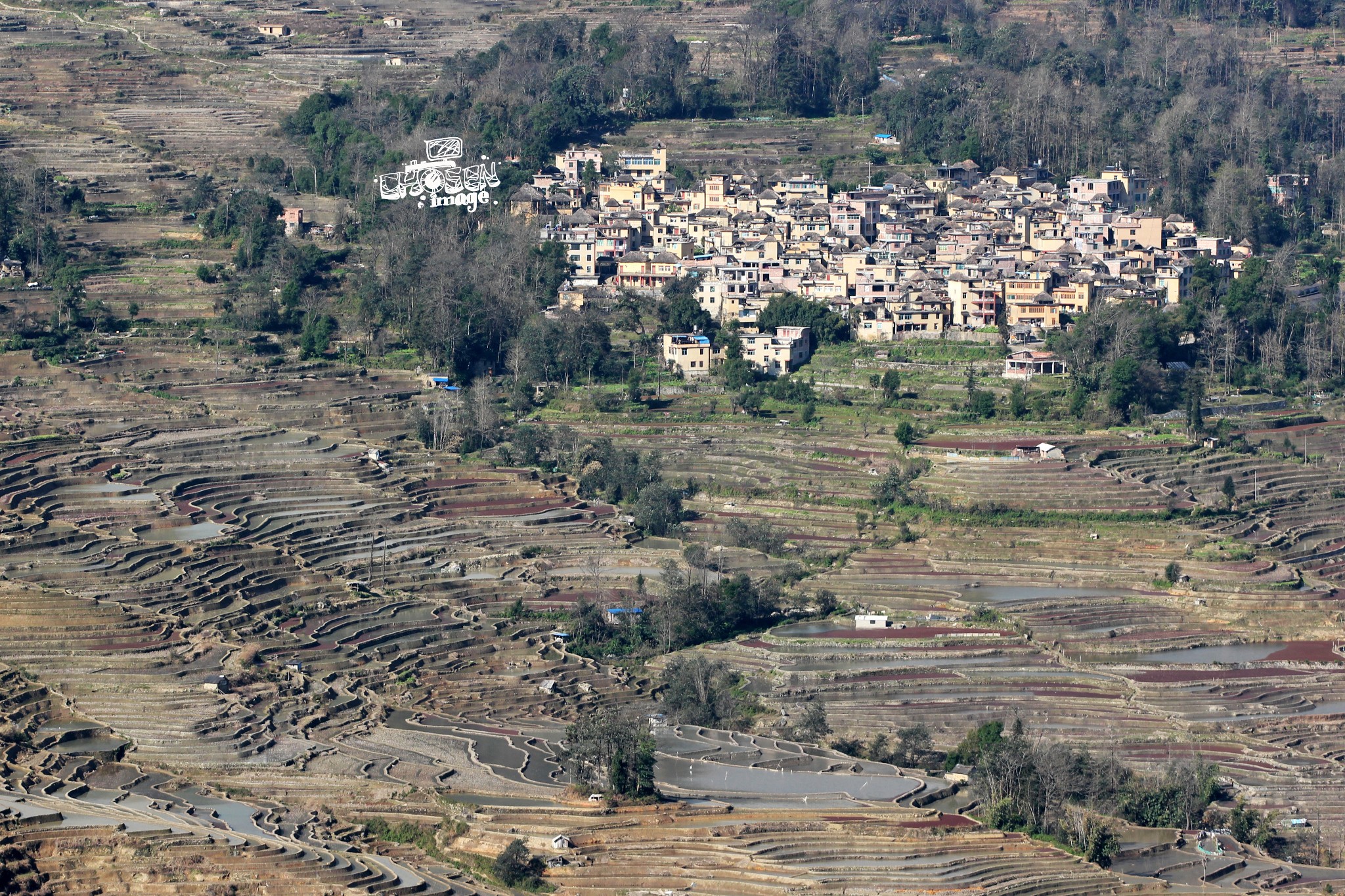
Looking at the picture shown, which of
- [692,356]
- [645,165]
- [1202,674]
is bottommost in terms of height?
[1202,674]

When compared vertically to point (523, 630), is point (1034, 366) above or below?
above

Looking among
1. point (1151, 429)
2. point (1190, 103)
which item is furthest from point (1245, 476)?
point (1190, 103)

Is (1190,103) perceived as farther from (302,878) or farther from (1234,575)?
(302,878)

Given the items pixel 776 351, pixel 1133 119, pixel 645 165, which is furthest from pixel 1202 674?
pixel 1133 119

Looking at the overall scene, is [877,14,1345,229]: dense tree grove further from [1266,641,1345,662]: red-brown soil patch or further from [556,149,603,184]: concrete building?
[1266,641,1345,662]: red-brown soil patch

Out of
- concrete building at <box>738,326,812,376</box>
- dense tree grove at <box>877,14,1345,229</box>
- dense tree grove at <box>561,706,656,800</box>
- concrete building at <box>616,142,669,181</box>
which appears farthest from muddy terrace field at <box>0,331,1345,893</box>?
dense tree grove at <box>877,14,1345,229</box>

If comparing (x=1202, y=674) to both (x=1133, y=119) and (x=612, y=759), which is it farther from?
(x=1133, y=119)

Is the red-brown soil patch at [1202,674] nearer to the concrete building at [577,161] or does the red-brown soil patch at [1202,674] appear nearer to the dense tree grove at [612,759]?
the dense tree grove at [612,759]

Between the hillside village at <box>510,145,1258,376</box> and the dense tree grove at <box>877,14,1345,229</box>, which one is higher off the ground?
the dense tree grove at <box>877,14,1345,229</box>
